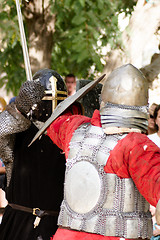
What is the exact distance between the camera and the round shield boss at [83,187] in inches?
84.7

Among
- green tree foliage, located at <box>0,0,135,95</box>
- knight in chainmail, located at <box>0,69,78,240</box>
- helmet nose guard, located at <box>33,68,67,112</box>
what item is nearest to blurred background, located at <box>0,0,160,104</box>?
green tree foliage, located at <box>0,0,135,95</box>

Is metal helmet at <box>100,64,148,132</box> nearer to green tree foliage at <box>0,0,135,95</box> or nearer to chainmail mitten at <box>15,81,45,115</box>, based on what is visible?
chainmail mitten at <box>15,81,45,115</box>

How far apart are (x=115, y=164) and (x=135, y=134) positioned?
18cm

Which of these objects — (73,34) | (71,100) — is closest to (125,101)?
(71,100)

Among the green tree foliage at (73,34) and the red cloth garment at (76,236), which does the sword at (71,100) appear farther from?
Result: the green tree foliage at (73,34)

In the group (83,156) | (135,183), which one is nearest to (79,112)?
(83,156)

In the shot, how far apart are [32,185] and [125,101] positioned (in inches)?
40.2

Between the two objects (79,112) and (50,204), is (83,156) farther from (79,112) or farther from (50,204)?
(50,204)

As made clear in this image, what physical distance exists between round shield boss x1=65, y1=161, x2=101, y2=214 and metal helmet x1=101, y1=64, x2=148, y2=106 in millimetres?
372

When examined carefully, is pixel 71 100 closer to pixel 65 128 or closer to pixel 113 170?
pixel 65 128

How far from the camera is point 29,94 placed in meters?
2.59

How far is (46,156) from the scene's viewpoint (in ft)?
9.66

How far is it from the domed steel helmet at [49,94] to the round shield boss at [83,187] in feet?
3.03

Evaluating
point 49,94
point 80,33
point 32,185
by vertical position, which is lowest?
point 32,185
